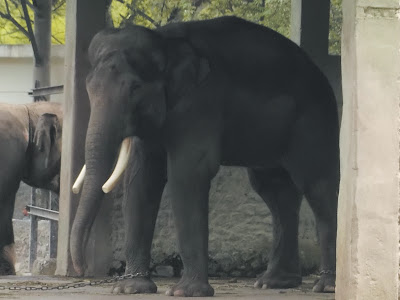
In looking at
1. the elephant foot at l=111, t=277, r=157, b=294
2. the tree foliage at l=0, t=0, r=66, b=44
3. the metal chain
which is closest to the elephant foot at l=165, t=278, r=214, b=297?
the elephant foot at l=111, t=277, r=157, b=294

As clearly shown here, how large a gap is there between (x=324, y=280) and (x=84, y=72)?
3.23 metres

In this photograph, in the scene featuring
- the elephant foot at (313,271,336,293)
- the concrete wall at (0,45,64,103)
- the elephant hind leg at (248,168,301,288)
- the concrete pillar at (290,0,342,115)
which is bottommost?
the elephant foot at (313,271,336,293)

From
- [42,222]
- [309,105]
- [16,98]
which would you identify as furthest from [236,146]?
[16,98]

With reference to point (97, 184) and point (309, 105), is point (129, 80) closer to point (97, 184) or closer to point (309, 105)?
point (97, 184)

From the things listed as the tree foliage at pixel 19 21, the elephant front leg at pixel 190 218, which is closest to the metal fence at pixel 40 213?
the elephant front leg at pixel 190 218

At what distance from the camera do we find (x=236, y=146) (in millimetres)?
12266

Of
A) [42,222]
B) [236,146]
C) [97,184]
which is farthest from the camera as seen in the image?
[42,222]

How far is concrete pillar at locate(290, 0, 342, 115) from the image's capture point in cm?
1434

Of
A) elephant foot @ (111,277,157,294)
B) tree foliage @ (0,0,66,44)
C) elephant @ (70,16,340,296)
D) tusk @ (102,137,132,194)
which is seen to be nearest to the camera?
tusk @ (102,137,132,194)

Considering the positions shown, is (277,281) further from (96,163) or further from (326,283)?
(96,163)

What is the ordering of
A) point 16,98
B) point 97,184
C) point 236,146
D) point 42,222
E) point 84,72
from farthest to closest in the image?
point 16,98
point 42,222
point 84,72
point 236,146
point 97,184

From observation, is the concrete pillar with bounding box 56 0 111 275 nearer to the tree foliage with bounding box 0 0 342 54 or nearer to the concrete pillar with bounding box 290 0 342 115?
the concrete pillar with bounding box 290 0 342 115

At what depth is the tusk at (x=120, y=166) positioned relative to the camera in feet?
36.8

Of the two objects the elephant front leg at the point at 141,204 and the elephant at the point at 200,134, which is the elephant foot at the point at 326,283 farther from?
the elephant front leg at the point at 141,204
